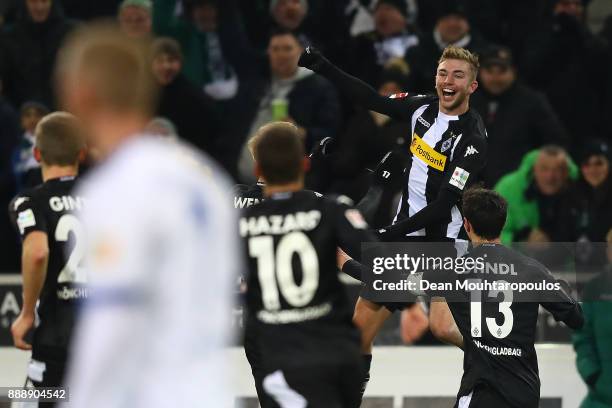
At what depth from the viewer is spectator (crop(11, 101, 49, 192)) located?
35.0ft

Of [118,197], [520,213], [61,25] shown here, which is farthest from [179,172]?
[61,25]

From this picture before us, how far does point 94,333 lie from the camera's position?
391cm

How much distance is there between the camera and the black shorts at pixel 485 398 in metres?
7.06

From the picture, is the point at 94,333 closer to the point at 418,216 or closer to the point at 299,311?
the point at 299,311

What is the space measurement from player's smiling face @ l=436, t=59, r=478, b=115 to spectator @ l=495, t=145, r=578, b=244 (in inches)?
104

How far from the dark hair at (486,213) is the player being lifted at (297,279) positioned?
1.57m

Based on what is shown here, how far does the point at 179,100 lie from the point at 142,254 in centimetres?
731

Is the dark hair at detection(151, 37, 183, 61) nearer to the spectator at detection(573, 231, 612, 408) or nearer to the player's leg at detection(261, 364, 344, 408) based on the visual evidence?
the spectator at detection(573, 231, 612, 408)

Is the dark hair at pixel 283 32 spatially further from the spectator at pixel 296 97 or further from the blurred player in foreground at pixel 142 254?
the blurred player in foreground at pixel 142 254

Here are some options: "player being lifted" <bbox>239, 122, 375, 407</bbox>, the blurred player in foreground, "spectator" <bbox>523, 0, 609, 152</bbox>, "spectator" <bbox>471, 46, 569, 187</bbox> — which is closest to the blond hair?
"player being lifted" <bbox>239, 122, 375, 407</bbox>

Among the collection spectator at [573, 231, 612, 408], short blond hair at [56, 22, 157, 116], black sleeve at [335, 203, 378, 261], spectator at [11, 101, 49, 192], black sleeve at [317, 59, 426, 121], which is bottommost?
spectator at [573, 231, 612, 408]

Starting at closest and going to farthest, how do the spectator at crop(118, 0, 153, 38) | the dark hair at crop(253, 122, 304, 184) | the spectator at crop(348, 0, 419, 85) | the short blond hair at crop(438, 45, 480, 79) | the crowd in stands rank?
1. the dark hair at crop(253, 122, 304, 184)
2. the short blond hair at crop(438, 45, 480, 79)
3. the crowd in stands
4. the spectator at crop(118, 0, 153, 38)
5. the spectator at crop(348, 0, 419, 85)

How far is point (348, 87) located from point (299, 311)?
2.49m

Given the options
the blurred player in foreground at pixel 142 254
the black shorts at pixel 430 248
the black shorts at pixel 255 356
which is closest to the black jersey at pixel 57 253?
the black shorts at pixel 255 356
